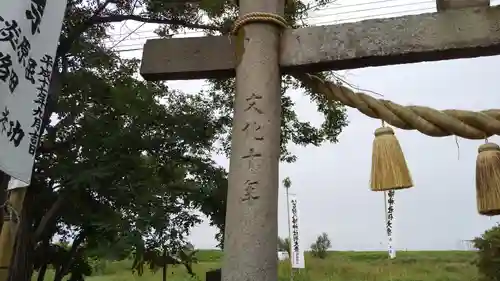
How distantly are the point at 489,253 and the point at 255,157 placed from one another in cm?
Result: 719

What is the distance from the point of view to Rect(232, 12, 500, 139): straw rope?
59.9 inches

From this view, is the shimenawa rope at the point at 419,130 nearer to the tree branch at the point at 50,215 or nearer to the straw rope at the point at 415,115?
the straw rope at the point at 415,115

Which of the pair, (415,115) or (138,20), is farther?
(138,20)

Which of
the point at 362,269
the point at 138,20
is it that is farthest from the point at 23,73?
the point at 362,269

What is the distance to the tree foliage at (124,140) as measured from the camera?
4.25 meters

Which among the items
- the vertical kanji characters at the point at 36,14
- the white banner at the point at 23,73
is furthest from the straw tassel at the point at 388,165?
the vertical kanji characters at the point at 36,14

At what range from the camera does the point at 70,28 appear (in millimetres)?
4930

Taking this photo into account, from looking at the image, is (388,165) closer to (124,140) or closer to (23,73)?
(23,73)

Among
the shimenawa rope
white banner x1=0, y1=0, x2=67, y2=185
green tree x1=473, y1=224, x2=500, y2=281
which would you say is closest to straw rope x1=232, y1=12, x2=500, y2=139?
the shimenawa rope

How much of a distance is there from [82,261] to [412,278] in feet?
19.6

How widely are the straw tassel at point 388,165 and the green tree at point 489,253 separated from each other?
21.7ft

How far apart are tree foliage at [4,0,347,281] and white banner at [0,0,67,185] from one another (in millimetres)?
2047

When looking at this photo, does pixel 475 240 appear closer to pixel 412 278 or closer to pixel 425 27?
pixel 412 278

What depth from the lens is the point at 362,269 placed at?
942cm
